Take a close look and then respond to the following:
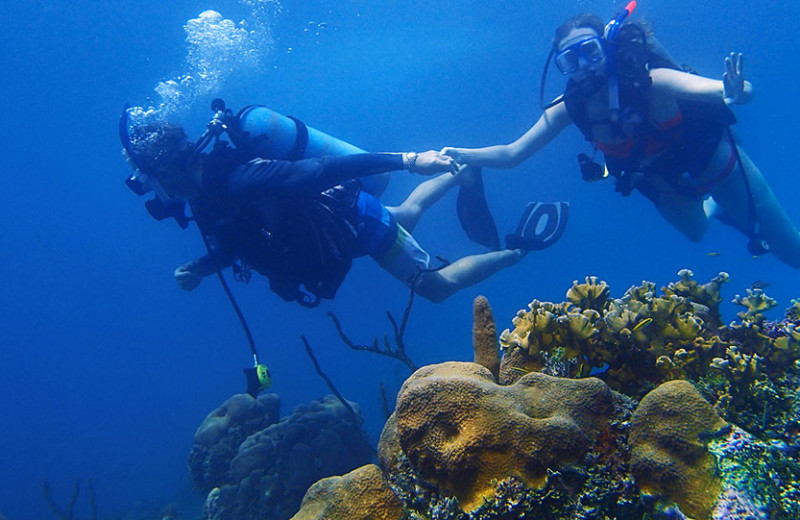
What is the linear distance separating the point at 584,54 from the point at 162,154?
5.89 m

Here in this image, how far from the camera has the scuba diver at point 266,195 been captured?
546cm

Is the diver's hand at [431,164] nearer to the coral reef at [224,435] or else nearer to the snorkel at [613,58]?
the snorkel at [613,58]

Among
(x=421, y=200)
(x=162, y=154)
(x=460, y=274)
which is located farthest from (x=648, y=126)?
(x=162, y=154)

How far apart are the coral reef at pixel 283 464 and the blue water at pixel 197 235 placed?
7.52 m

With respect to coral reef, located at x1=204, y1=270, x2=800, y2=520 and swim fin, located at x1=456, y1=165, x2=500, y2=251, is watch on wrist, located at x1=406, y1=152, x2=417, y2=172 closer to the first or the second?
swim fin, located at x1=456, y1=165, x2=500, y2=251

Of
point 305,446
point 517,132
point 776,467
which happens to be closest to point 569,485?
point 776,467

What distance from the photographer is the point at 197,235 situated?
6569 centimetres

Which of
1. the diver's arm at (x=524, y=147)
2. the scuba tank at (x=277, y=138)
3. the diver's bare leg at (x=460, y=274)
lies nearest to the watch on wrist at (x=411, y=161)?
the scuba tank at (x=277, y=138)

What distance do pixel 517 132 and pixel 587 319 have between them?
212 ft

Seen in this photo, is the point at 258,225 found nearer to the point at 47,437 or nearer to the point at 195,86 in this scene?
the point at 195,86

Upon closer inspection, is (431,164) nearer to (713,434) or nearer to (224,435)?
(713,434)

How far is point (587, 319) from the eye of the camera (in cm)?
279

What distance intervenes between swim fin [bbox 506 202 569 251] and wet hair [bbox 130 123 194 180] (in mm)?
5228

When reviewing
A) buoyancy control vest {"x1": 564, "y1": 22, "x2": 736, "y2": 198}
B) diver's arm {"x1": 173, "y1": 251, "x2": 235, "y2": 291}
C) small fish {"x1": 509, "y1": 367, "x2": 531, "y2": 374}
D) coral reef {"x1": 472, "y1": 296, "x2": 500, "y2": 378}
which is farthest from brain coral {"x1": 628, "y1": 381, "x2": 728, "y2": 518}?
diver's arm {"x1": 173, "y1": 251, "x2": 235, "y2": 291}
